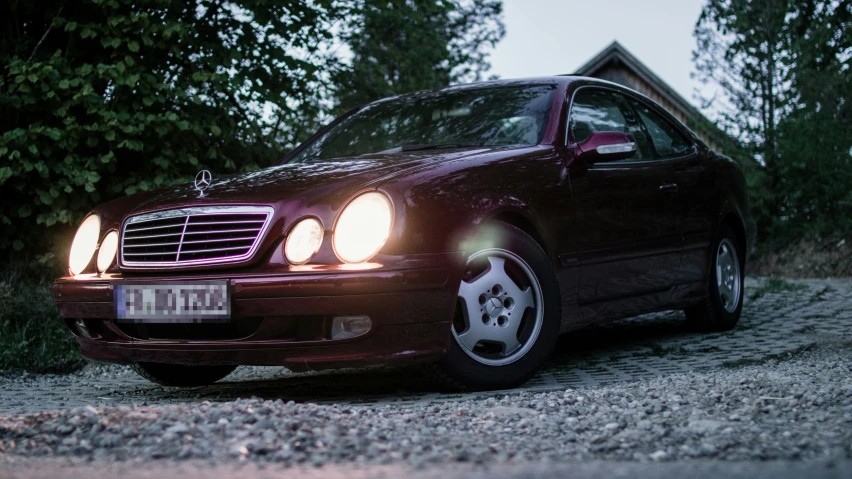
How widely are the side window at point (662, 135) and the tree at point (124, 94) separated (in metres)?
3.31

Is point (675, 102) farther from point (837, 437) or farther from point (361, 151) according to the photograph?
point (837, 437)

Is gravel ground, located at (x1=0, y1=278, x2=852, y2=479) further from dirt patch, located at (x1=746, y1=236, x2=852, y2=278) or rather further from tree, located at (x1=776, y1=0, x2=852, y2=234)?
tree, located at (x1=776, y1=0, x2=852, y2=234)

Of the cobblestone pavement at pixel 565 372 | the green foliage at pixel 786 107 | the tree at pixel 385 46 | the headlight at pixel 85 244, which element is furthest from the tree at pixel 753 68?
the headlight at pixel 85 244

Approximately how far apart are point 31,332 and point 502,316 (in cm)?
383

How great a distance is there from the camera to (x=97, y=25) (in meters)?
7.72

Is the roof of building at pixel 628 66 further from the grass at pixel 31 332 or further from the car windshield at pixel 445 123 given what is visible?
the car windshield at pixel 445 123

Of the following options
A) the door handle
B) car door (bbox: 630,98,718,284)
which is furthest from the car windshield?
car door (bbox: 630,98,718,284)

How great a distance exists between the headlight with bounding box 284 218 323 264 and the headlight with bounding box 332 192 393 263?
84mm

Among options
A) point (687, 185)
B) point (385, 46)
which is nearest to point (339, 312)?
point (687, 185)

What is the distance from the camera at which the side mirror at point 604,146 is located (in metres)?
5.23

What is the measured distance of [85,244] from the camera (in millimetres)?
5113

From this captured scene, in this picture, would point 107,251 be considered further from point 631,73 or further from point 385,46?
point 631,73

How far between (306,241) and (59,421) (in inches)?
49.4

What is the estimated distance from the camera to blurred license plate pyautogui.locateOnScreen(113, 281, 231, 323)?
423cm
